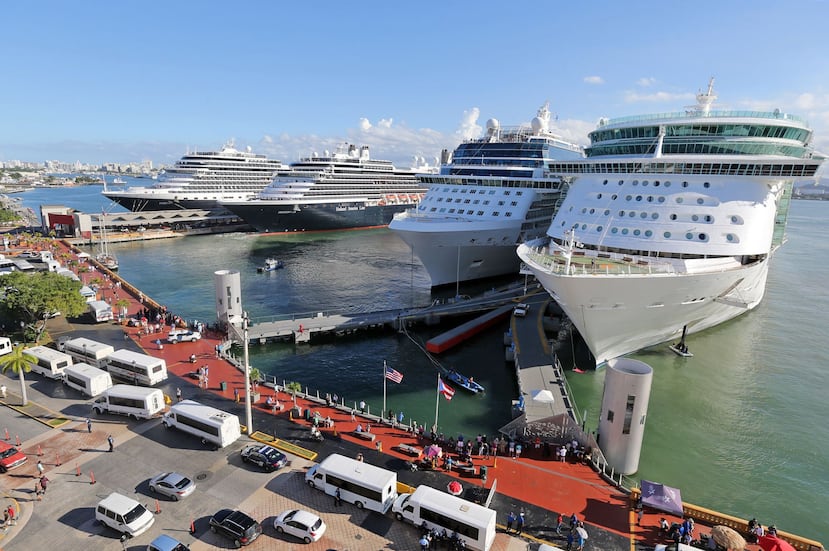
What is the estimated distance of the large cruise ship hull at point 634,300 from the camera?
2372 centimetres

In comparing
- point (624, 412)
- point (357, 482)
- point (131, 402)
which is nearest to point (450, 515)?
point (357, 482)

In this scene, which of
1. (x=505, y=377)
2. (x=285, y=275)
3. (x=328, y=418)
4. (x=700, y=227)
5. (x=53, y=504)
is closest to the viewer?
(x=53, y=504)

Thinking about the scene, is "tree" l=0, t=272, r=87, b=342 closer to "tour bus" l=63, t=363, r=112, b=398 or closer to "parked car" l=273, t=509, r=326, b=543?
"tour bus" l=63, t=363, r=112, b=398

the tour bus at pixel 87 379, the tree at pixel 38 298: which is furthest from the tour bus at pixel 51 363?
the tree at pixel 38 298

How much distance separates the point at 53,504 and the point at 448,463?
14.4 m

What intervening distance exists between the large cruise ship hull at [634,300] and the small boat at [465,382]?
7158 millimetres

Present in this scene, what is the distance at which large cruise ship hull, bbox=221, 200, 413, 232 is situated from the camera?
3393 inches

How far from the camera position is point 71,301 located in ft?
103

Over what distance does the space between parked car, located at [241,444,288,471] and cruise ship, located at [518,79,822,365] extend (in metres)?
15.8

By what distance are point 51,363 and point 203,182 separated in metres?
82.5

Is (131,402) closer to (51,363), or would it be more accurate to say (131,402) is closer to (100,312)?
(51,363)

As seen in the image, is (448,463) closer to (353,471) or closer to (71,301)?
(353,471)

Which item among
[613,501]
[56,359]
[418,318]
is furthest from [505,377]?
[56,359]

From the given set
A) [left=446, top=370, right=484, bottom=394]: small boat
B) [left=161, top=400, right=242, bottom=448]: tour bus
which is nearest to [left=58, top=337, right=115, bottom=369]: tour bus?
[left=161, top=400, right=242, bottom=448]: tour bus
